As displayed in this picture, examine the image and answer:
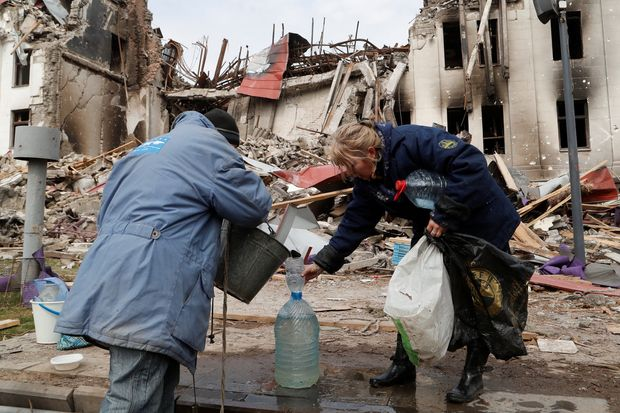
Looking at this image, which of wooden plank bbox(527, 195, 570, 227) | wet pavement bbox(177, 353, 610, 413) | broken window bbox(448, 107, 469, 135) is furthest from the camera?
broken window bbox(448, 107, 469, 135)

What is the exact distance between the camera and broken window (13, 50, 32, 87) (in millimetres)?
20750

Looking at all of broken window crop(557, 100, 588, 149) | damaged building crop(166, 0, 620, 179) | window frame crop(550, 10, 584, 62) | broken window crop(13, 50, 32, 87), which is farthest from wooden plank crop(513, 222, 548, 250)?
broken window crop(13, 50, 32, 87)

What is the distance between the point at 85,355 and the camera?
3.75m

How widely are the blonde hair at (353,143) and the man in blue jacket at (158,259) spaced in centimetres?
58

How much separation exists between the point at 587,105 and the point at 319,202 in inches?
446

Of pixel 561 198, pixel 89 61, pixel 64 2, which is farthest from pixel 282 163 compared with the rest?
pixel 64 2

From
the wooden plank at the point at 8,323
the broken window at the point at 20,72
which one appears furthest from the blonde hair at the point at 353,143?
Result: the broken window at the point at 20,72

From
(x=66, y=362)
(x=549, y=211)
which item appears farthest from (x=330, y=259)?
(x=549, y=211)

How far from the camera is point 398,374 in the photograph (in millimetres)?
2887

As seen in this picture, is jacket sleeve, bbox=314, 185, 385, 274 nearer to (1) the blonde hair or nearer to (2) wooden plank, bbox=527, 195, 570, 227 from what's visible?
(1) the blonde hair

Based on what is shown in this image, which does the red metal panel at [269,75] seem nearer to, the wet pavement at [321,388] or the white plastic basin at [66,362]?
the wet pavement at [321,388]

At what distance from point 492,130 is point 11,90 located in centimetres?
2162

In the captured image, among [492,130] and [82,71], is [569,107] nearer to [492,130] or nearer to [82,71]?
[492,130]

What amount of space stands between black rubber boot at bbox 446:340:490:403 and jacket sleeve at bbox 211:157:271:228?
158 cm
